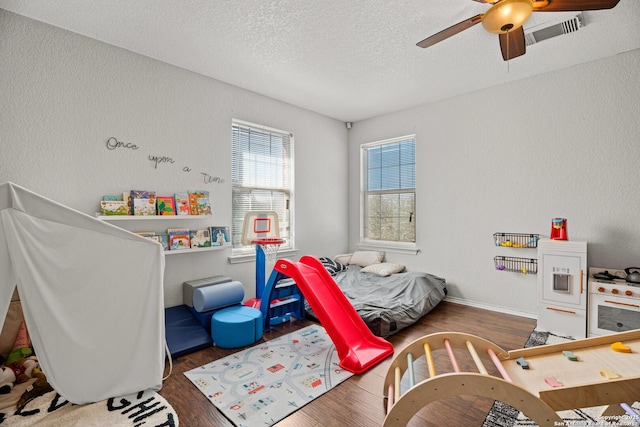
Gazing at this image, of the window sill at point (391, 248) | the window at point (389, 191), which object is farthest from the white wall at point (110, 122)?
the window sill at point (391, 248)

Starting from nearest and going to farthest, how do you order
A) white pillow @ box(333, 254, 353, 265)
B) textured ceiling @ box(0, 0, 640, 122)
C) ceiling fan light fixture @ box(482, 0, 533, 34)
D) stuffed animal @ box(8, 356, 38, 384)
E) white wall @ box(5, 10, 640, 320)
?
ceiling fan light fixture @ box(482, 0, 533, 34)
stuffed animal @ box(8, 356, 38, 384)
textured ceiling @ box(0, 0, 640, 122)
white wall @ box(5, 10, 640, 320)
white pillow @ box(333, 254, 353, 265)

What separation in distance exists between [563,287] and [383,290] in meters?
1.79

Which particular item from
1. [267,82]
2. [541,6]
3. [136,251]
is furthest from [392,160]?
[136,251]

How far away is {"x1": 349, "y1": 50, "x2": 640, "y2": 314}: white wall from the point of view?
9.88ft

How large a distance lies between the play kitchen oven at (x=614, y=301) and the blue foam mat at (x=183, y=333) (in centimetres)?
351

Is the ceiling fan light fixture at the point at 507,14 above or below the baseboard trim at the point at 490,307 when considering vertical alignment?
above

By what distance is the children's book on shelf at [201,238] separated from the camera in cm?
324

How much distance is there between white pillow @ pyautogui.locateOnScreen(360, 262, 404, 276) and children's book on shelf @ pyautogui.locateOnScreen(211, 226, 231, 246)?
2.04 meters

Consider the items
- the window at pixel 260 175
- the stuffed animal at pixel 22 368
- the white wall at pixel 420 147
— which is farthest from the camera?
the window at pixel 260 175

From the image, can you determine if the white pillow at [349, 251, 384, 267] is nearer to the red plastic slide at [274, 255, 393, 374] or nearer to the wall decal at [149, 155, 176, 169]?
the red plastic slide at [274, 255, 393, 374]

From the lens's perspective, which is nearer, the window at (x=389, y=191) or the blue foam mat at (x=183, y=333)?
the blue foam mat at (x=183, y=333)

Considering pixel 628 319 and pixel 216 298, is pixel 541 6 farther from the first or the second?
pixel 216 298

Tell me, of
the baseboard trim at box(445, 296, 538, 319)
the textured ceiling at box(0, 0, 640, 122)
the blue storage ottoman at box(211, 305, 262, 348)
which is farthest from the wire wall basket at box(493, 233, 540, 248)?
the blue storage ottoman at box(211, 305, 262, 348)

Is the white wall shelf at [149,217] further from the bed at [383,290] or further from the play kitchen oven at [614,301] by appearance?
the play kitchen oven at [614,301]
